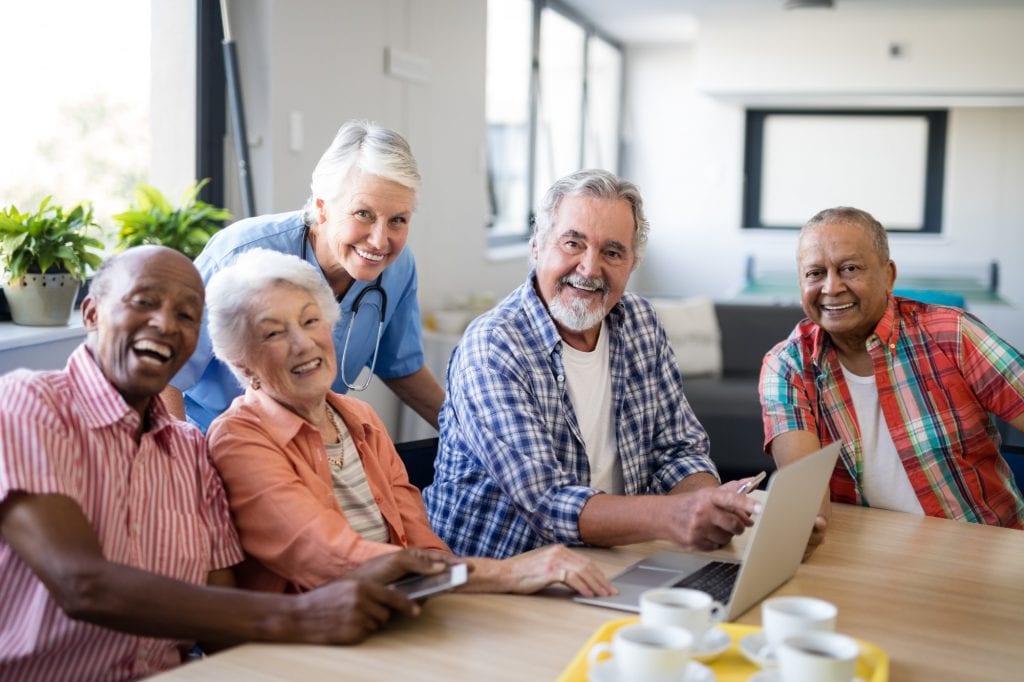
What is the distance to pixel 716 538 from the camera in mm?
1734

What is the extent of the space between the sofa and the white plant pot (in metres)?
2.81

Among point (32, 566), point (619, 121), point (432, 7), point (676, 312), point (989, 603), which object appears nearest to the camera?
point (32, 566)

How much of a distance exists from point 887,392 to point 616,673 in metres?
1.23

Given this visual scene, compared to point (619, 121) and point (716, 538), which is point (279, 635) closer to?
point (716, 538)

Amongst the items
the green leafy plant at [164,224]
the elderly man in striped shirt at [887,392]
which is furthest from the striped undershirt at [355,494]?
the green leafy plant at [164,224]

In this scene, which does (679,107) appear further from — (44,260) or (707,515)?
(707,515)

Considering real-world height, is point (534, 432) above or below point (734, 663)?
above

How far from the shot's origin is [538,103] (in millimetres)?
6609

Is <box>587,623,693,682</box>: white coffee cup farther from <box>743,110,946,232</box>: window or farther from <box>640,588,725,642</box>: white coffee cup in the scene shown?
<box>743,110,946,232</box>: window

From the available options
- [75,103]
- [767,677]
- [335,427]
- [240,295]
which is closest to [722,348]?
[75,103]

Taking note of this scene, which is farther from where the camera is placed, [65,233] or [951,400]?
[65,233]

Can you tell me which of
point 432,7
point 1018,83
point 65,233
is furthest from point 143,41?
point 1018,83

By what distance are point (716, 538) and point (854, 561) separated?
0.74 feet

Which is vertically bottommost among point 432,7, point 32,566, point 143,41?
point 32,566
